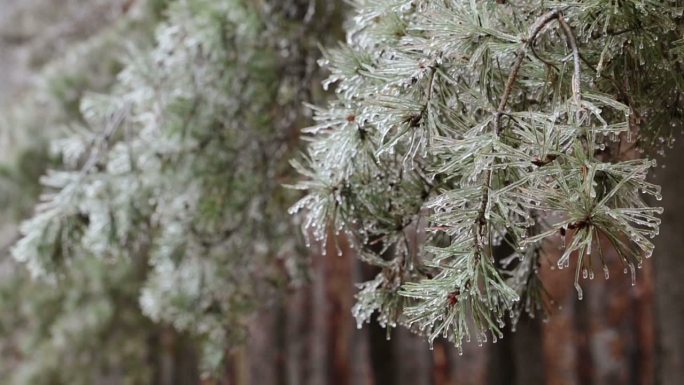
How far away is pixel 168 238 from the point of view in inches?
119

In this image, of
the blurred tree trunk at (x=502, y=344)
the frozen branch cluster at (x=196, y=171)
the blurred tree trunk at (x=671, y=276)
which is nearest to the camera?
the frozen branch cluster at (x=196, y=171)

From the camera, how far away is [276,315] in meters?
7.90

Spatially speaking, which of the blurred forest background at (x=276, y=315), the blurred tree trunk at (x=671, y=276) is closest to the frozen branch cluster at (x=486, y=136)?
the blurred forest background at (x=276, y=315)

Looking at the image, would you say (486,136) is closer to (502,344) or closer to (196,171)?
(196,171)

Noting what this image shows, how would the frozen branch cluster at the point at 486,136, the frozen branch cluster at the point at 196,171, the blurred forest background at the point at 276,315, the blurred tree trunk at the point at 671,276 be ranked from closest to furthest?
1. the frozen branch cluster at the point at 486,136
2. the frozen branch cluster at the point at 196,171
3. the blurred tree trunk at the point at 671,276
4. the blurred forest background at the point at 276,315

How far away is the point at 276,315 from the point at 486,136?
269 inches

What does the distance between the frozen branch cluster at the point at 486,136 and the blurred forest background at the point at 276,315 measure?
4.22 feet

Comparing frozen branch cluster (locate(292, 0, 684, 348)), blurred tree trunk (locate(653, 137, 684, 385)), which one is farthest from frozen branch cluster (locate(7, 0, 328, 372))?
blurred tree trunk (locate(653, 137, 684, 385))

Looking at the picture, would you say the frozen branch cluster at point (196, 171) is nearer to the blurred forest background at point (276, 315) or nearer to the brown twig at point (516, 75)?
the blurred forest background at point (276, 315)

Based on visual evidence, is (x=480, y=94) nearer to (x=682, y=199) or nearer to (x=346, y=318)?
(x=682, y=199)

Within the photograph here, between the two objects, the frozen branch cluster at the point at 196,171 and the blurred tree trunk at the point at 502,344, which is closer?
the frozen branch cluster at the point at 196,171

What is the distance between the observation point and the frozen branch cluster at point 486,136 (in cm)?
125

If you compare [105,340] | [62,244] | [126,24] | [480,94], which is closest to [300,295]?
[105,340]

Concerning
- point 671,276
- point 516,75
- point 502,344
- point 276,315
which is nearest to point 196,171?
point 516,75
